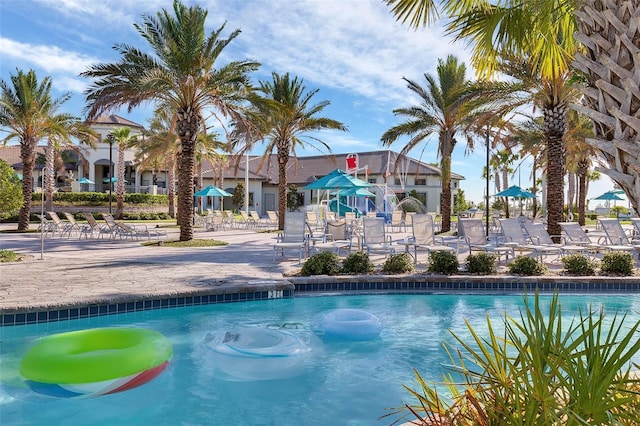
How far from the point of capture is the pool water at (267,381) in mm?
4438

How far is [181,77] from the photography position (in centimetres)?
1505

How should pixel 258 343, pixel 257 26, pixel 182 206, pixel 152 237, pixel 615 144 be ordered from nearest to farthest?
pixel 615 144 → pixel 258 343 → pixel 257 26 → pixel 182 206 → pixel 152 237

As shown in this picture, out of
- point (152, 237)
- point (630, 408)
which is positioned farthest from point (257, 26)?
point (630, 408)

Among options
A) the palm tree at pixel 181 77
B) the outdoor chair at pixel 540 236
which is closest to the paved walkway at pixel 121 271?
the palm tree at pixel 181 77

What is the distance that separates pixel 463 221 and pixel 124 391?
9.11 meters

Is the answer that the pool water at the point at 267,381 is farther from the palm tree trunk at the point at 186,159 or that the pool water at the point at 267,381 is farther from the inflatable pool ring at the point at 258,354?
the palm tree trunk at the point at 186,159

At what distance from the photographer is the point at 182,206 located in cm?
1650

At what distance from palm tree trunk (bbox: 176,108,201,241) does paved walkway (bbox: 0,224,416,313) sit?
5.33 feet

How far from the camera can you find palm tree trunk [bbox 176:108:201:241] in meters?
16.1

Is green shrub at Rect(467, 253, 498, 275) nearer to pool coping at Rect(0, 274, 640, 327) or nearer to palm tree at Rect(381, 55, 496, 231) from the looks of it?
pool coping at Rect(0, 274, 640, 327)

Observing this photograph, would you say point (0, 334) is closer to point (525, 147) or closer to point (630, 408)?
point (630, 408)

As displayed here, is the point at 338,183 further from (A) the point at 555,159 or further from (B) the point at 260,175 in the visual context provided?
(B) the point at 260,175

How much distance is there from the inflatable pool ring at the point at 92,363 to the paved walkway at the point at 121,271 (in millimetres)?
1570

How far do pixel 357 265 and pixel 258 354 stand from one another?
446 centimetres
